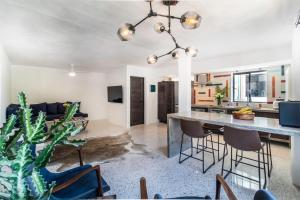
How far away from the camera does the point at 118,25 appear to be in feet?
10.4

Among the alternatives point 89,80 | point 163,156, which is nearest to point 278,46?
point 163,156

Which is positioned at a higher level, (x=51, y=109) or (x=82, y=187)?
(x=51, y=109)

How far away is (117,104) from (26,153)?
6085mm

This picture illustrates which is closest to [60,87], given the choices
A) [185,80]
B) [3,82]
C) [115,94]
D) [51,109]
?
[51,109]

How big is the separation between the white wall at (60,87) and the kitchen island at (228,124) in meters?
5.12

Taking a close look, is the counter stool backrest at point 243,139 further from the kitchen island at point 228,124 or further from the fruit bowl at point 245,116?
the fruit bowl at point 245,116

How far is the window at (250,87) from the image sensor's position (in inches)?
191

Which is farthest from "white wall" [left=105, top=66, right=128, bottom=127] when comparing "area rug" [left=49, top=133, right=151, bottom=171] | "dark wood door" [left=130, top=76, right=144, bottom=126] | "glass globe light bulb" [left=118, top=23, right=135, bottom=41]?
"glass globe light bulb" [left=118, top=23, right=135, bottom=41]

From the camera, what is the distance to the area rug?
10.2ft

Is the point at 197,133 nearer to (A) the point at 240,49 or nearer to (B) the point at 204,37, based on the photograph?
(B) the point at 204,37

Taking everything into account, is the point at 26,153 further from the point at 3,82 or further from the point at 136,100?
the point at 136,100

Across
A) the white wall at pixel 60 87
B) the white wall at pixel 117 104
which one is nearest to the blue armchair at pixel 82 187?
the white wall at pixel 117 104

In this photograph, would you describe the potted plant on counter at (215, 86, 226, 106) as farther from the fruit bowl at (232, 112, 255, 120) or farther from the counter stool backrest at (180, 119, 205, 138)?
the counter stool backrest at (180, 119, 205, 138)

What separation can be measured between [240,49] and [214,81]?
1662 millimetres
